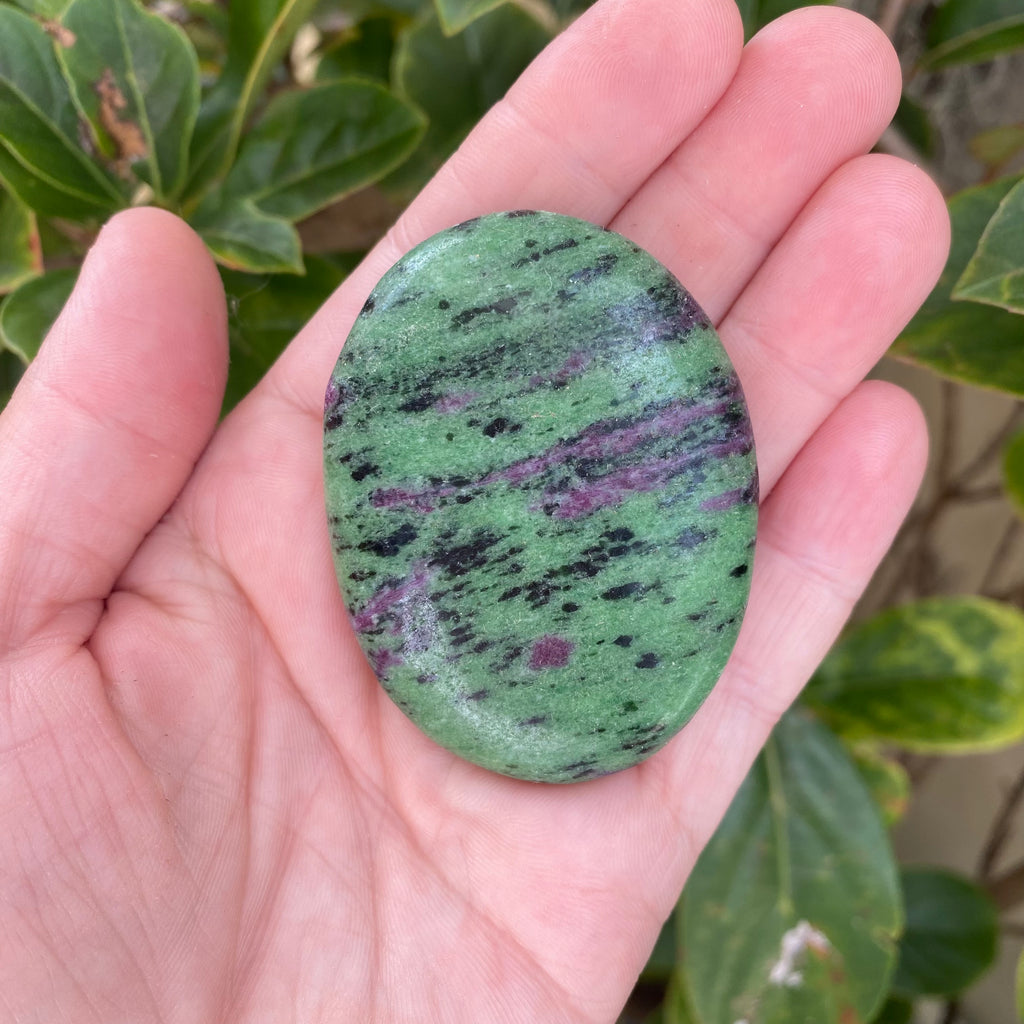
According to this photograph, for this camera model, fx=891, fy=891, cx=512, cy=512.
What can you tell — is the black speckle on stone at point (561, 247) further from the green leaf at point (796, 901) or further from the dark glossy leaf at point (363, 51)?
the green leaf at point (796, 901)

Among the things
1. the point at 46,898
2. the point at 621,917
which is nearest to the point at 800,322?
the point at 621,917

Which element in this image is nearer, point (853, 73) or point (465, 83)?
point (853, 73)

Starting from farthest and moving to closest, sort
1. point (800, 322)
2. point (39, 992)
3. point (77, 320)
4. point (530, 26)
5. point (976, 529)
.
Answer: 1. point (976, 529)
2. point (530, 26)
3. point (800, 322)
4. point (77, 320)
5. point (39, 992)

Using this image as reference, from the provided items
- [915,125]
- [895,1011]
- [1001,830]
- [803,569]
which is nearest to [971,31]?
[915,125]

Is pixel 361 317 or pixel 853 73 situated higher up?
pixel 853 73

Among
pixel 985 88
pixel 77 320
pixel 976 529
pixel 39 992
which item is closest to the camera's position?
pixel 39 992

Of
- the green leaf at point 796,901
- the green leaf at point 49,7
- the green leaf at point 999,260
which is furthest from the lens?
the green leaf at point 796,901

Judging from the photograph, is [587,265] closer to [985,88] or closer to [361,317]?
[361,317]

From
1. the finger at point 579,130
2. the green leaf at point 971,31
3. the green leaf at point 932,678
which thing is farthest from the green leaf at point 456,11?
the green leaf at point 932,678
